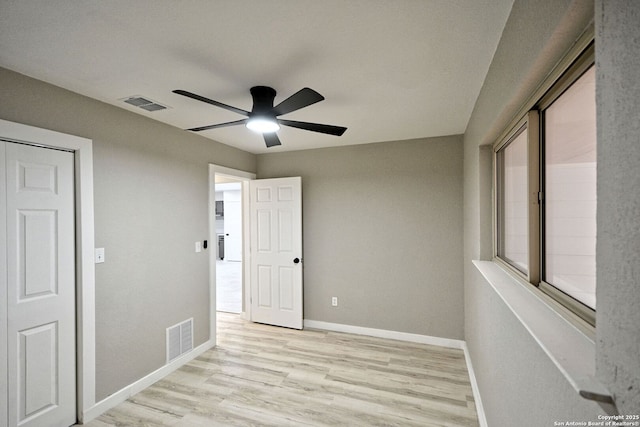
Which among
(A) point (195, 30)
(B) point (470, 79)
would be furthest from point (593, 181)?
(A) point (195, 30)

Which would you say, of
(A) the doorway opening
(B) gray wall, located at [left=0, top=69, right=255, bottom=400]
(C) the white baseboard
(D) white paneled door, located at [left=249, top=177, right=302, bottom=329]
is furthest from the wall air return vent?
(A) the doorway opening

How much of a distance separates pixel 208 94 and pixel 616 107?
230 cm

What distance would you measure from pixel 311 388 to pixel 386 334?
1.41m

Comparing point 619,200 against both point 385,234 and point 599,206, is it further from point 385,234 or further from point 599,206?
point 385,234

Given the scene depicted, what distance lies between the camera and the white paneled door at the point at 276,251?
159 inches

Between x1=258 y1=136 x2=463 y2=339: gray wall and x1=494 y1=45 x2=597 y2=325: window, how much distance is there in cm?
181

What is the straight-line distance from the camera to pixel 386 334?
12.1 feet

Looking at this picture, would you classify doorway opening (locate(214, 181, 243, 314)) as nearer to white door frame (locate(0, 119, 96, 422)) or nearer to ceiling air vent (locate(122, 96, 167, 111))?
white door frame (locate(0, 119, 96, 422))

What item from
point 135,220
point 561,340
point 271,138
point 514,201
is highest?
point 271,138

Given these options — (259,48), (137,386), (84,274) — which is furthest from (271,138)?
(137,386)

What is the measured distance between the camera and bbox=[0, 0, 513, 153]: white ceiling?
1.31m

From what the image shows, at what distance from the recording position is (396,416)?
2248 millimetres

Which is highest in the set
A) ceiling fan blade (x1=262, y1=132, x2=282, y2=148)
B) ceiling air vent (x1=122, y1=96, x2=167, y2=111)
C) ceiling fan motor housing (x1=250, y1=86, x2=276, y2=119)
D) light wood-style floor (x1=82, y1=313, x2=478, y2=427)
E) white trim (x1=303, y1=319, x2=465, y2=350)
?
ceiling air vent (x1=122, y1=96, x2=167, y2=111)

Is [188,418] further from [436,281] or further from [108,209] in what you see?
[436,281]
